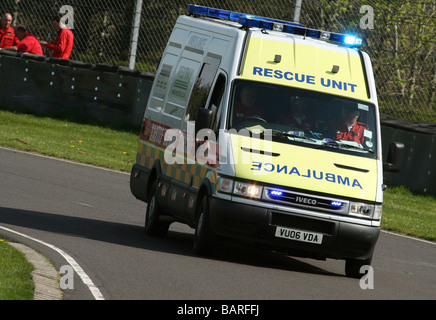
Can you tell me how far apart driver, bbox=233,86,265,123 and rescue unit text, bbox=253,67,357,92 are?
0.87 feet

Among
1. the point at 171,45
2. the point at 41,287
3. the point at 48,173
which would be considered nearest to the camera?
the point at 41,287

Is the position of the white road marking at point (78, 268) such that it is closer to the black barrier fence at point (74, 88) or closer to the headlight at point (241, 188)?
the headlight at point (241, 188)

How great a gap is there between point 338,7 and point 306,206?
13057mm

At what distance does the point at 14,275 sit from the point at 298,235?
3151mm

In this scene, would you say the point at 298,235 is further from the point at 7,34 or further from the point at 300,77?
the point at 7,34

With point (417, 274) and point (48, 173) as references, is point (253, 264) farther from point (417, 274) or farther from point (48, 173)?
point (48, 173)

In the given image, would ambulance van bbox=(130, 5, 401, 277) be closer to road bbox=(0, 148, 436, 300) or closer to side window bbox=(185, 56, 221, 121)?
side window bbox=(185, 56, 221, 121)

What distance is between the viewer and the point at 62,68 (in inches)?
985

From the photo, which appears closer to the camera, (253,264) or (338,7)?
(253,264)

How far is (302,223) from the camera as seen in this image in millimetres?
11266

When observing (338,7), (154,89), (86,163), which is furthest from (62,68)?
(154,89)

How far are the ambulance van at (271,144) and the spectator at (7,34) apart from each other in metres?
13.6

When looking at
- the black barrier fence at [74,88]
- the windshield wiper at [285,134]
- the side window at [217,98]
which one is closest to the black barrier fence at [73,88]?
the black barrier fence at [74,88]

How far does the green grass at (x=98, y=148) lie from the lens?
18498 mm
